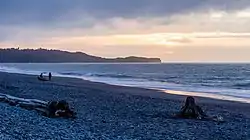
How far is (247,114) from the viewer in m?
23.4

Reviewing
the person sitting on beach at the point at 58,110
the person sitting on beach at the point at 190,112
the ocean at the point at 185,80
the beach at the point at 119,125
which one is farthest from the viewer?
the ocean at the point at 185,80

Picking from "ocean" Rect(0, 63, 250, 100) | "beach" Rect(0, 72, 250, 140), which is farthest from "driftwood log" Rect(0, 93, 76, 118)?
"ocean" Rect(0, 63, 250, 100)

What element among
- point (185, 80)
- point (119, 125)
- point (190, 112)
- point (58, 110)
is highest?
point (58, 110)

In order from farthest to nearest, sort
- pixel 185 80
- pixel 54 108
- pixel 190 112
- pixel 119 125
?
pixel 185 80 < pixel 190 112 < pixel 54 108 < pixel 119 125

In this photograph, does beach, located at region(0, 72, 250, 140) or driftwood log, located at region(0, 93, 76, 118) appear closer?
beach, located at region(0, 72, 250, 140)

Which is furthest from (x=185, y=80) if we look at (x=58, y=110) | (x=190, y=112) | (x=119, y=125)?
(x=119, y=125)

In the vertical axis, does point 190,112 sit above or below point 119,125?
above

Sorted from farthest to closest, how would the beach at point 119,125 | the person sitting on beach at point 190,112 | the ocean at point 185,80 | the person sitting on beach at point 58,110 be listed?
the ocean at point 185,80 < the person sitting on beach at point 190,112 < the person sitting on beach at point 58,110 < the beach at point 119,125

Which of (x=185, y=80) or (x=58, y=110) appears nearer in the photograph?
(x=58, y=110)

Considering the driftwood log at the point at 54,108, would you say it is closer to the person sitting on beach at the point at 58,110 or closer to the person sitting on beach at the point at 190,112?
the person sitting on beach at the point at 58,110

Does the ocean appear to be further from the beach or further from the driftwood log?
the driftwood log

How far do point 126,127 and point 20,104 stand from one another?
621 centimetres

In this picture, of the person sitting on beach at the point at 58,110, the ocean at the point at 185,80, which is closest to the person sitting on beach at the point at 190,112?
the person sitting on beach at the point at 58,110

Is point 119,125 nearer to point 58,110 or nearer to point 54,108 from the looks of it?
point 58,110
